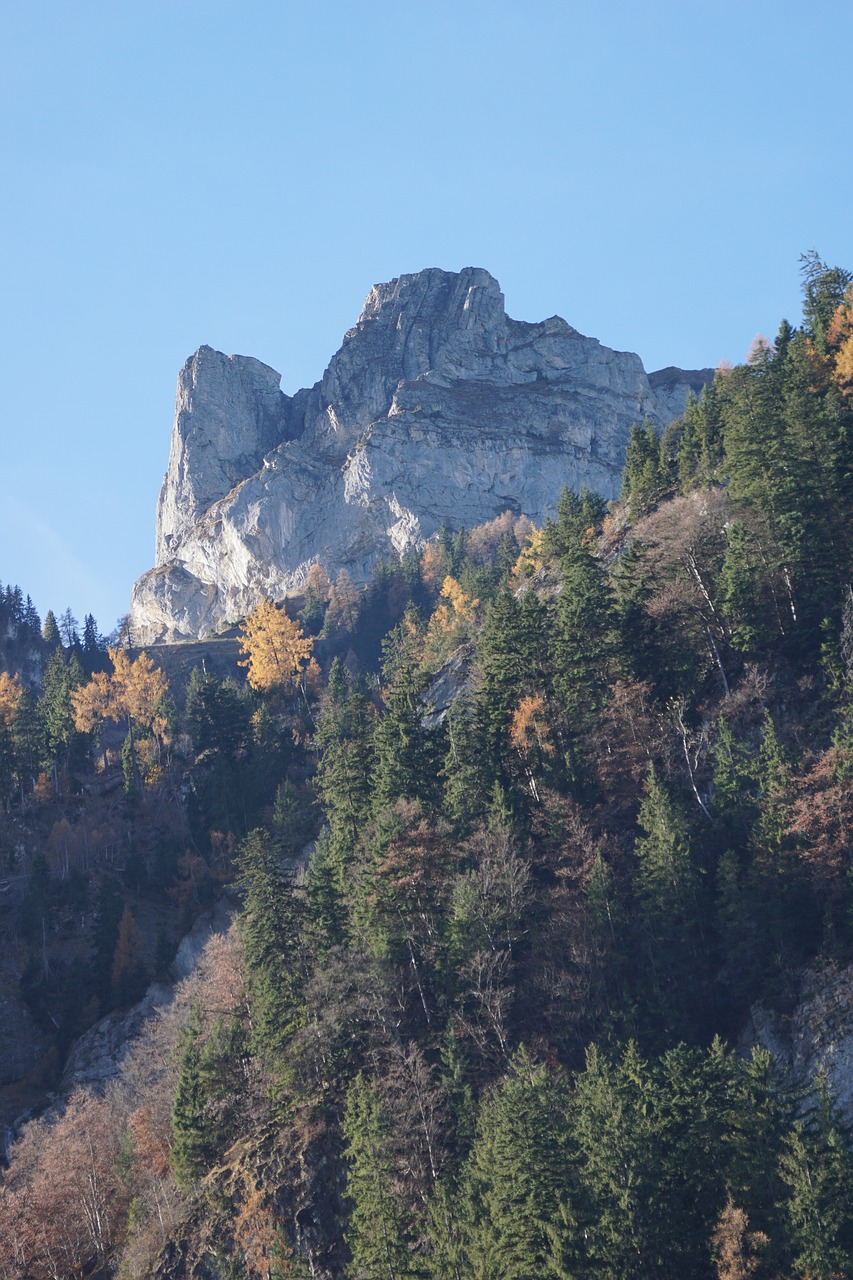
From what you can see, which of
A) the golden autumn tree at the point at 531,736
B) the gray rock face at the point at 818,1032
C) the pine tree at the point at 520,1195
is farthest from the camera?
the golden autumn tree at the point at 531,736

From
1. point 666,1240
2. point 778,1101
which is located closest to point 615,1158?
point 666,1240

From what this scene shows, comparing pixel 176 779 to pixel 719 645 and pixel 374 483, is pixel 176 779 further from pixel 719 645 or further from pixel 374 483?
pixel 374 483

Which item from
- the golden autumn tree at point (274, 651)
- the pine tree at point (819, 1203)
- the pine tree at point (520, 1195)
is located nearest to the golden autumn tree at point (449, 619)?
the golden autumn tree at point (274, 651)

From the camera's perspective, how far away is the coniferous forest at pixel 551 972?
30.3 metres

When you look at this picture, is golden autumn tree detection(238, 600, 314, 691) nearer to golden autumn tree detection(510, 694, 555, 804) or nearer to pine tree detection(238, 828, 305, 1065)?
golden autumn tree detection(510, 694, 555, 804)

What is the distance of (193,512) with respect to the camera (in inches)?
7687

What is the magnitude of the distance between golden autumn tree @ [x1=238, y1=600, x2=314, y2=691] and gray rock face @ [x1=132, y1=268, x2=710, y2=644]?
65.7 m

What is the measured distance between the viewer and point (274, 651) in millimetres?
94188

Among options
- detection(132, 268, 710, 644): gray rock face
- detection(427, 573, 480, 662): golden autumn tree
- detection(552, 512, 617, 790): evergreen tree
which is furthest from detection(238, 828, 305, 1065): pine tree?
detection(132, 268, 710, 644): gray rock face

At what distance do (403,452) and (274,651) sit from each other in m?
85.1

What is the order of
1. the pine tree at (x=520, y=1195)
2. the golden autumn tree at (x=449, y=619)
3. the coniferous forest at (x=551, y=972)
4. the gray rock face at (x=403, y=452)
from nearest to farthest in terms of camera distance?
the pine tree at (x=520, y=1195) → the coniferous forest at (x=551, y=972) → the golden autumn tree at (x=449, y=619) → the gray rock face at (x=403, y=452)

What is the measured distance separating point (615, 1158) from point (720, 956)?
41.4 ft

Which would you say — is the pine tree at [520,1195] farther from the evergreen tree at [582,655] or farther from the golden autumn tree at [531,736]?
the evergreen tree at [582,655]

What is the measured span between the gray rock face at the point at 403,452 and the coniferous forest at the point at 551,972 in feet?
348
